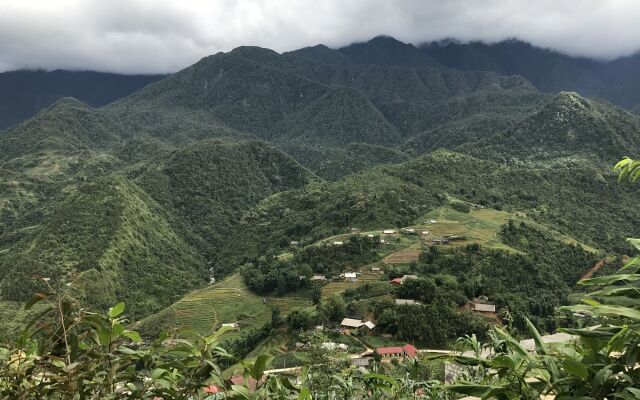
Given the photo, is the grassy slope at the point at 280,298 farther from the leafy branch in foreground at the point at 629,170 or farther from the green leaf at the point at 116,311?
the leafy branch in foreground at the point at 629,170

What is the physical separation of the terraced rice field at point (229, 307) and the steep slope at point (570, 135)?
273ft

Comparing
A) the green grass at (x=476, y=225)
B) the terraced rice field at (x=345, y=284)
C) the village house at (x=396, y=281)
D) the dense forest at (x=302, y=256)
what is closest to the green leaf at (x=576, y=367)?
the dense forest at (x=302, y=256)

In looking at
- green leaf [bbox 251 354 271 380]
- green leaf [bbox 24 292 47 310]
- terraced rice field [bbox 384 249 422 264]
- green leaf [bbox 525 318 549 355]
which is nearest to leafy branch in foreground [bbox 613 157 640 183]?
green leaf [bbox 525 318 549 355]

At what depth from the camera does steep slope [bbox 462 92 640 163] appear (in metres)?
107

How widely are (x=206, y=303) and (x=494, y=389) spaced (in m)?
54.2

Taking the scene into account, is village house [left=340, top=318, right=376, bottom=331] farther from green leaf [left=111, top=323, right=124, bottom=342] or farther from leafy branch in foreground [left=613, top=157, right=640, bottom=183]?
green leaf [left=111, top=323, right=124, bottom=342]

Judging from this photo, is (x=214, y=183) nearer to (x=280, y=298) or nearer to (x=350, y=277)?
(x=280, y=298)

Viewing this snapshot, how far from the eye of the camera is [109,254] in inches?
2559

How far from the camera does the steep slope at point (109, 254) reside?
5775 cm

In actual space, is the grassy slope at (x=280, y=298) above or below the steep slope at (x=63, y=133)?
below

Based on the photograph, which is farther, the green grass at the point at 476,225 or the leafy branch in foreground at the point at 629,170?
the green grass at the point at 476,225

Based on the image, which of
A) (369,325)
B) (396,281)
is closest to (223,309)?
(369,325)

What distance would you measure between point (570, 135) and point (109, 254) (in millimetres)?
109789

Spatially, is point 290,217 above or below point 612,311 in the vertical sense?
below
